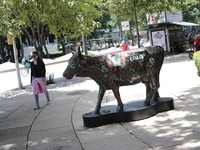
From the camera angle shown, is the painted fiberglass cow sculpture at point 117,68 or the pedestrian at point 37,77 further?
the pedestrian at point 37,77

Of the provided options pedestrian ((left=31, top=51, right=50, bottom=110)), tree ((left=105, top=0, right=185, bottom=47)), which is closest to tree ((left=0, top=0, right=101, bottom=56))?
tree ((left=105, top=0, right=185, bottom=47))

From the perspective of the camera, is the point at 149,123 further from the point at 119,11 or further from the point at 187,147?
the point at 119,11

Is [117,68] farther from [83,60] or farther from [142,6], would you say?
[142,6]

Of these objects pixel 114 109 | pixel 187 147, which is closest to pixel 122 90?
pixel 114 109

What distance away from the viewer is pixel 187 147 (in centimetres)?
458

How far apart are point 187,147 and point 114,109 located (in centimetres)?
247

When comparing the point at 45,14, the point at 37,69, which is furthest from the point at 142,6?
the point at 37,69

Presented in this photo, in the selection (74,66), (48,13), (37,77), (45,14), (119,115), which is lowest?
(119,115)

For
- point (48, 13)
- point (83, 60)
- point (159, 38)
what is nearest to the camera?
point (83, 60)

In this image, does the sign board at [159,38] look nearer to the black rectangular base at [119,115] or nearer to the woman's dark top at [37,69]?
the woman's dark top at [37,69]

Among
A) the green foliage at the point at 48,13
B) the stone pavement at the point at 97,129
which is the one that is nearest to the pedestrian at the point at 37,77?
the stone pavement at the point at 97,129

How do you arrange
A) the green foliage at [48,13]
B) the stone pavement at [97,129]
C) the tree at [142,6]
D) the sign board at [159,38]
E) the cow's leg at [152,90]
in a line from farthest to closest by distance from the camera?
the sign board at [159,38] < the tree at [142,6] < the green foliage at [48,13] < the cow's leg at [152,90] < the stone pavement at [97,129]

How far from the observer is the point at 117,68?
6.47m

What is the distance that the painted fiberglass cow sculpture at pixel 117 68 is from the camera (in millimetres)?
6374
